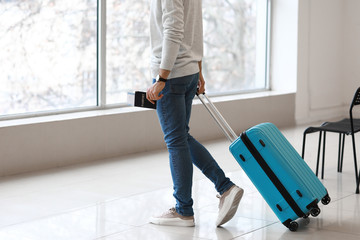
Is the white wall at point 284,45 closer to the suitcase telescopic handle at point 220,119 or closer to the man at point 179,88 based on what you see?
the suitcase telescopic handle at point 220,119

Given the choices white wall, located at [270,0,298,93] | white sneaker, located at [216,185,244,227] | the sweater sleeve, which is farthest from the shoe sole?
white wall, located at [270,0,298,93]

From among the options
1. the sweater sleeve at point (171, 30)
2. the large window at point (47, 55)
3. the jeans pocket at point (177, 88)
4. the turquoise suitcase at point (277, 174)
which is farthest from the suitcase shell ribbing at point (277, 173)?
the large window at point (47, 55)

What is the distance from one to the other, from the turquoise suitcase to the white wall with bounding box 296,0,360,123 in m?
4.30

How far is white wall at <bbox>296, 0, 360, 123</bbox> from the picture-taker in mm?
7500

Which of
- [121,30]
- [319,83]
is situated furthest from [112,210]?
[319,83]

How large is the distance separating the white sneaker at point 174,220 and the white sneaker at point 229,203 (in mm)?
138

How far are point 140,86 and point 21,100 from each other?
4.25 ft

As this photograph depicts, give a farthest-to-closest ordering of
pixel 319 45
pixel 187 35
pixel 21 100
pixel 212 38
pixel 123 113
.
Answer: pixel 319 45
pixel 212 38
pixel 123 113
pixel 21 100
pixel 187 35

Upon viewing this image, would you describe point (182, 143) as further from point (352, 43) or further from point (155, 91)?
point (352, 43)

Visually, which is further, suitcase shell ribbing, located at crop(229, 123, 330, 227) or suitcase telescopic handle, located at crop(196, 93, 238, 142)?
suitcase telescopic handle, located at crop(196, 93, 238, 142)

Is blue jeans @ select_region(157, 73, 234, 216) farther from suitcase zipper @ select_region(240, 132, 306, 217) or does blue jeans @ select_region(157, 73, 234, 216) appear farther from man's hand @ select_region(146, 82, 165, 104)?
suitcase zipper @ select_region(240, 132, 306, 217)

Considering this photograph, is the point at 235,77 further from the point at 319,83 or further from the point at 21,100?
the point at 21,100

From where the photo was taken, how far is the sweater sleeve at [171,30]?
119 inches

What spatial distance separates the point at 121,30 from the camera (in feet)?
19.0
